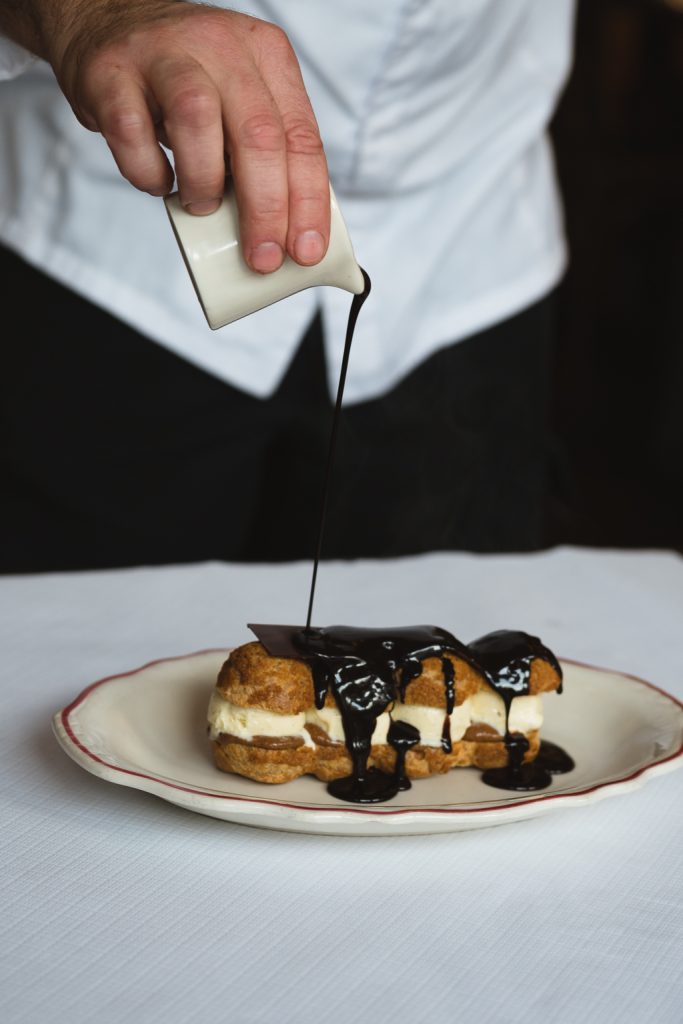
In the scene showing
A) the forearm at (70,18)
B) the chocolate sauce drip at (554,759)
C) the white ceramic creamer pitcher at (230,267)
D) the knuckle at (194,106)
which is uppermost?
the forearm at (70,18)

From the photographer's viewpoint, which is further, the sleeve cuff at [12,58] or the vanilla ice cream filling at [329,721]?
the sleeve cuff at [12,58]

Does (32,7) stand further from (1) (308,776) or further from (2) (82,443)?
(2) (82,443)

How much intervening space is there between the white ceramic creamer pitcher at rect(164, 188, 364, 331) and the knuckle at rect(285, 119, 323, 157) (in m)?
0.03

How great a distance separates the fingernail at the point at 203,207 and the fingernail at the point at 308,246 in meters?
0.06

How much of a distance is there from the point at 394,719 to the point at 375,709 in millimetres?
32

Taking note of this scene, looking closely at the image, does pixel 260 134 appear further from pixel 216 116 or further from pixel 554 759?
pixel 554 759

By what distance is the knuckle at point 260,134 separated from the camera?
76 centimetres

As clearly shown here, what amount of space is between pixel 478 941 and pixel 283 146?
19.0 inches

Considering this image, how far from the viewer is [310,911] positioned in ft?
2.24

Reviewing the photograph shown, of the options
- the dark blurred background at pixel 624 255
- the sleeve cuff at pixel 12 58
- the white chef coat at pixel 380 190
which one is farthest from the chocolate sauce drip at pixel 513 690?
the dark blurred background at pixel 624 255

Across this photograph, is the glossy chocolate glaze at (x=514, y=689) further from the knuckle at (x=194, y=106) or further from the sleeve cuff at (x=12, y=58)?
the sleeve cuff at (x=12, y=58)

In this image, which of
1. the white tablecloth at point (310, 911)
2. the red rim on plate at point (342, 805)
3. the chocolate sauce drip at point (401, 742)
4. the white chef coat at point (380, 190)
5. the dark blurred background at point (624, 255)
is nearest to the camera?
the white tablecloth at point (310, 911)

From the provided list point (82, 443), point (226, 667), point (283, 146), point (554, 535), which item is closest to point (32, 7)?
point (283, 146)

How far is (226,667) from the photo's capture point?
821mm
